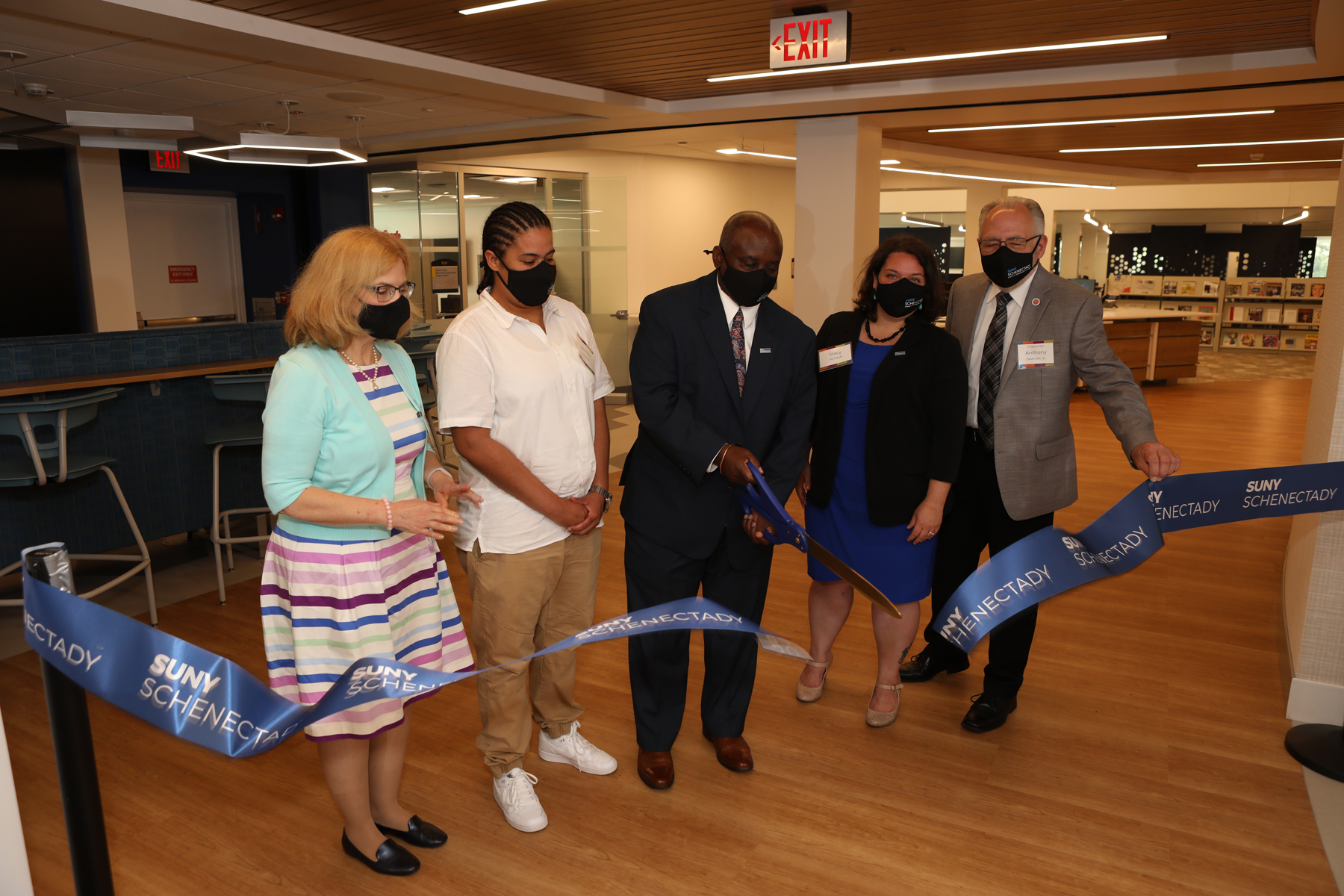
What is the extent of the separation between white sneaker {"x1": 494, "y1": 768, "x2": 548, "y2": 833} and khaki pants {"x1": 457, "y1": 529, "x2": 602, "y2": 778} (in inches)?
1.3

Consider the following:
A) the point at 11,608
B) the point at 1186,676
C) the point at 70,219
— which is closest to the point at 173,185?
the point at 70,219

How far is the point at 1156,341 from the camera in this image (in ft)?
37.8

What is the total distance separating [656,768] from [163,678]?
154 centimetres

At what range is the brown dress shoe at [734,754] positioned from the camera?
280 centimetres

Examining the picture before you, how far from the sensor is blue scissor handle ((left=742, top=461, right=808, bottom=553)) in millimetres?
2379

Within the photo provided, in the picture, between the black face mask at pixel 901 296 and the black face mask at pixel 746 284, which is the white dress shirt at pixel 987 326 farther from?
the black face mask at pixel 746 284

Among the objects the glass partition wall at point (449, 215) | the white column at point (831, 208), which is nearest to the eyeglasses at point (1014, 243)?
the white column at point (831, 208)

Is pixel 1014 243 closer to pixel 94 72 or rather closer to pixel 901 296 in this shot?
pixel 901 296

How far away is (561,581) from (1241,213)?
1888cm

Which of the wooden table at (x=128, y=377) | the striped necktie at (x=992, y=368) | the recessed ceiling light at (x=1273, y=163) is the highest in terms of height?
the recessed ceiling light at (x=1273, y=163)

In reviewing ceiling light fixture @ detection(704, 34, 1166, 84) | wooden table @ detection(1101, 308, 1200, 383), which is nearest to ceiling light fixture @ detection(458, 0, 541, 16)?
ceiling light fixture @ detection(704, 34, 1166, 84)

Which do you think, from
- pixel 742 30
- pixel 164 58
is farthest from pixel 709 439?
pixel 164 58

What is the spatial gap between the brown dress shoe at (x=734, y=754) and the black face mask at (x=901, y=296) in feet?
4.75

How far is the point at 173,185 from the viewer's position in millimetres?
9109
